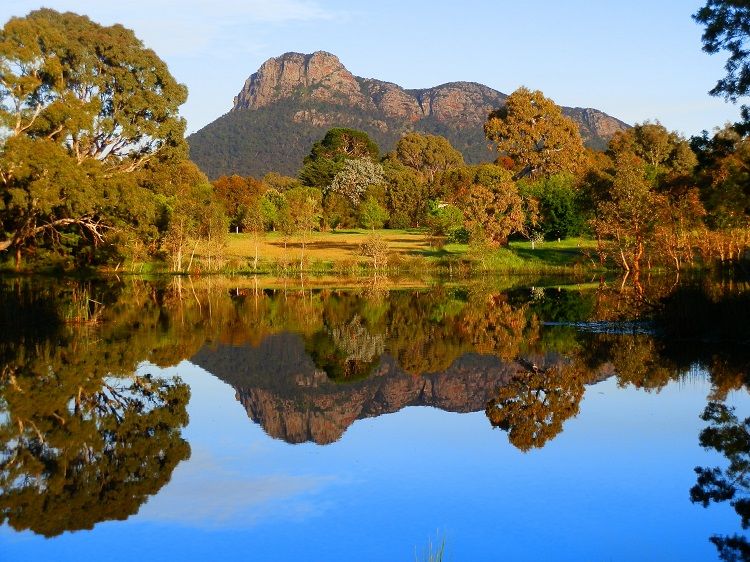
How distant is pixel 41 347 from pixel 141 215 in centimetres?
2844

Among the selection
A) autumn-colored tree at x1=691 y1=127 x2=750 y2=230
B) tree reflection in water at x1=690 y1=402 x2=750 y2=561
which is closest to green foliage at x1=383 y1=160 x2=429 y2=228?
autumn-colored tree at x1=691 y1=127 x2=750 y2=230

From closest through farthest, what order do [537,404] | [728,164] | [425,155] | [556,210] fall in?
[537,404] → [728,164] → [556,210] → [425,155]

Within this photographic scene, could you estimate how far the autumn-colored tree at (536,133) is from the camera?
86.4 metres

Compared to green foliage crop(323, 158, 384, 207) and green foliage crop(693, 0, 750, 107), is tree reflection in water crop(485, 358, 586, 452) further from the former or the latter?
green foliage crop(323, 158, 384, 207)

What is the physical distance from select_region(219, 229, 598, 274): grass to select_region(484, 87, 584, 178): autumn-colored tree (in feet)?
87.5

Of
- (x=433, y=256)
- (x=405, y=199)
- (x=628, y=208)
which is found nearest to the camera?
(x=628, y=208)

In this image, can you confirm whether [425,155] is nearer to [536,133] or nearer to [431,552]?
[536,133]

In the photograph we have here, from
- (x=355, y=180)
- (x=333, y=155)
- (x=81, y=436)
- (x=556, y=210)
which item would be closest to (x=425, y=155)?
(x=333, y=155)

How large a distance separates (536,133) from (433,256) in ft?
116

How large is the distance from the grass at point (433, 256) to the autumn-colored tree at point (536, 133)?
26.7 meters

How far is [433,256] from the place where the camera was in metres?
56.1

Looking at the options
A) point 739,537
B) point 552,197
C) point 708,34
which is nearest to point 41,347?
point 739,537

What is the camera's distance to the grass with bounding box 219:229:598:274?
52969 millimetres

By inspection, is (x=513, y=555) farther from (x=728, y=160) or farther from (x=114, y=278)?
(x=114, y=278)
